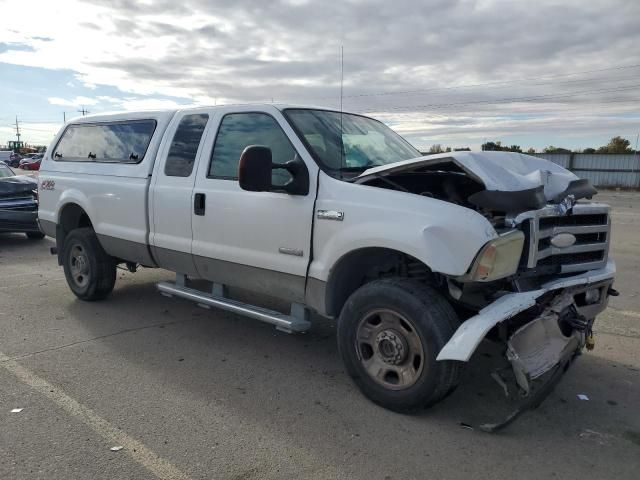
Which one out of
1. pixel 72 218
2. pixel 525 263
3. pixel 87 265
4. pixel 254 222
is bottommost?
pixel 87 265

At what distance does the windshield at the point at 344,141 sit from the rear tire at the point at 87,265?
304 cm

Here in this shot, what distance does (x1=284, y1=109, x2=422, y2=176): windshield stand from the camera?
421 centimetres

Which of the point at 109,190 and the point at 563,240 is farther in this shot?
the point at 109,190

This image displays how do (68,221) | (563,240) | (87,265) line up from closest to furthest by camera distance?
(563,240)
(87,265)
(68,221)

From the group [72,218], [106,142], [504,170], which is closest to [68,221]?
[72,218]

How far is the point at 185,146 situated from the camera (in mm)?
5055

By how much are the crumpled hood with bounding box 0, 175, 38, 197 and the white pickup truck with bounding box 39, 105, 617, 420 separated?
20.7 feet

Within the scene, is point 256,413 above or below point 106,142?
below

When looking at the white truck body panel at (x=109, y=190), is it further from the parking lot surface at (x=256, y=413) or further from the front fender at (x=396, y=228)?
the front fender at (x=396, y=228)

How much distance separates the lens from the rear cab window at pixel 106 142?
18.1 ft

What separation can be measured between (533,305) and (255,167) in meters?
2.01

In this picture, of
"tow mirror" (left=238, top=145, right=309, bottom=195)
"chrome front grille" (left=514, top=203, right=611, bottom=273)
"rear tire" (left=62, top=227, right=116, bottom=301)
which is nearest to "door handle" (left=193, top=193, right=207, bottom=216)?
"tow mirror" (left=238, top=145, right=309, bottom=195)

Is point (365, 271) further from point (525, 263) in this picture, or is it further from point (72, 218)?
point (72, 218)

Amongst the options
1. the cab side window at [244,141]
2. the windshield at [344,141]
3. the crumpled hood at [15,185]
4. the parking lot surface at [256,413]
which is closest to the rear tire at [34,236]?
the crumpled hood at [15,185]
